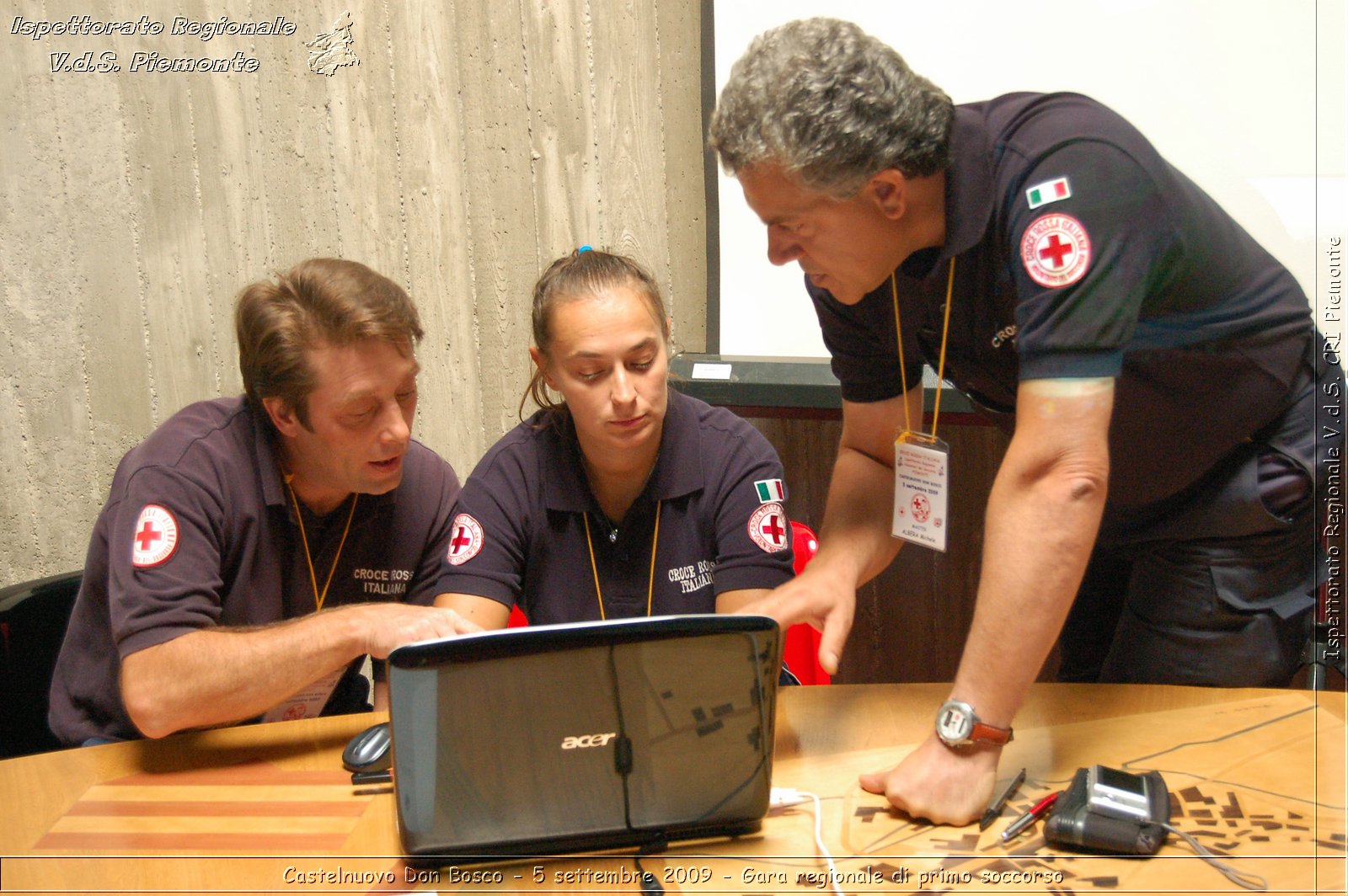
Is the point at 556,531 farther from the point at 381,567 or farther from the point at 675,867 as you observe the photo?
the point at 675,867

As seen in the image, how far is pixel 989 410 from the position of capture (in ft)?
4.82

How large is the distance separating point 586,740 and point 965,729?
39cm

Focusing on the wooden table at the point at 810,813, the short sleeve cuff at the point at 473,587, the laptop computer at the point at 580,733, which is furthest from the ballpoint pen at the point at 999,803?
the short sleeve cuff at the point at 473,587

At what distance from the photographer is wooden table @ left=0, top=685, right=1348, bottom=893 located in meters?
0.98

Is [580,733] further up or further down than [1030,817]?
further up

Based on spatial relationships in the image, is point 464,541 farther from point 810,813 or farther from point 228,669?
point 810,813

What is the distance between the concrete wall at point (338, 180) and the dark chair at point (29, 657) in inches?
43.8

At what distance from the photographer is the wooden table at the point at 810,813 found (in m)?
0.98

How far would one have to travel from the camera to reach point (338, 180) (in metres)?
2.57

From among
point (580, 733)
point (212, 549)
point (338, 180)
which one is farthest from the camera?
point (338, 180)

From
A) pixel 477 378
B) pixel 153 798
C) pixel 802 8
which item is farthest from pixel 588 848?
pixel 802 8

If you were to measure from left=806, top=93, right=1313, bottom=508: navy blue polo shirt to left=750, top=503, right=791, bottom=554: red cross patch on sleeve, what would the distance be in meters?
0.33

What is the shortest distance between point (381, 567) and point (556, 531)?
0.31m

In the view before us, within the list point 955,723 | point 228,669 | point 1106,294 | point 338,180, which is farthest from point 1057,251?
point 338,180
